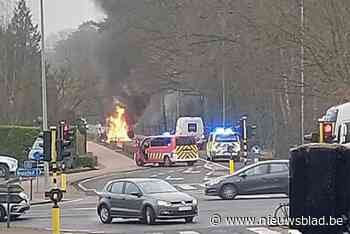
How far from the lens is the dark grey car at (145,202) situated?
26234mm

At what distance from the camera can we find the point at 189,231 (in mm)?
23828

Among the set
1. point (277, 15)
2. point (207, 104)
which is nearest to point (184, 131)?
point (207, 104)

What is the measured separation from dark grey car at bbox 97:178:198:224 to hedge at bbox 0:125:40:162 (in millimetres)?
Answer: 31104

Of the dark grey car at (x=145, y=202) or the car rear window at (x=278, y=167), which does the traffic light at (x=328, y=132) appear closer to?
the dark grey car at (x=145, y=202)

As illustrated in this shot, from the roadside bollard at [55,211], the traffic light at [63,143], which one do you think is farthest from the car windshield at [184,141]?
the roadside bollard at [55,211]

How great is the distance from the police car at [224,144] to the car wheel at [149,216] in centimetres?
3433

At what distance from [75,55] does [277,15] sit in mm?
55848

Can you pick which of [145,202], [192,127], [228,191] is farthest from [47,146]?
[192,127]

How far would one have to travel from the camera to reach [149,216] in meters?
26.6

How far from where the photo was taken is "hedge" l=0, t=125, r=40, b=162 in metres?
58.6

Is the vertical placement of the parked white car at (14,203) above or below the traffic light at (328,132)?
below

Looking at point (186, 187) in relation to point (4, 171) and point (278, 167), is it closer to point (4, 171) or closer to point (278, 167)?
point (278, 167)

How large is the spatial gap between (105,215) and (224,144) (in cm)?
3506

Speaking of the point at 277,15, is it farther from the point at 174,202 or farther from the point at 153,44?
the point at 153,44
